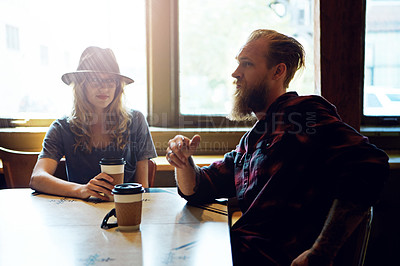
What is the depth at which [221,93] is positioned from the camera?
296 cm

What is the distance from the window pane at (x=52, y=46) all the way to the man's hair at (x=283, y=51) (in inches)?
60.5

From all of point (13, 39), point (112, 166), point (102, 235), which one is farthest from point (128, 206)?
point (13, 39)

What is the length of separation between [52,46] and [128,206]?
2.35 metres

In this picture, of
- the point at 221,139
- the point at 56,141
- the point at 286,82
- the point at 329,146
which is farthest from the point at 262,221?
the point at 221,139

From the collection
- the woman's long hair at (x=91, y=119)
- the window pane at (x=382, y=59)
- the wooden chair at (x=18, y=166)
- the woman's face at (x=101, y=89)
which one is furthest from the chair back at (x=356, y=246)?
the window pane at (x=382, y=59)

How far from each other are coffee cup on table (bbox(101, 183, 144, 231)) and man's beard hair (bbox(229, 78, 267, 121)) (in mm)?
739

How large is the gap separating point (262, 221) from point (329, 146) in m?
0.38

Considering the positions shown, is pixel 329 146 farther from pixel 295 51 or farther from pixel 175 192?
pixel 175 192

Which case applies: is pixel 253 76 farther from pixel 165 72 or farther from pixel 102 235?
pixel 165 72

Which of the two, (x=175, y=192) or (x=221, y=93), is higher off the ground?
(x=221, y=93)

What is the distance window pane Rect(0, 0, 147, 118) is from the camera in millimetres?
2900

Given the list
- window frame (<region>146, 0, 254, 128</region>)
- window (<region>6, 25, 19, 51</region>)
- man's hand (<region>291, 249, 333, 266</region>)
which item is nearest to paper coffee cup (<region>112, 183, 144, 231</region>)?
man's hand (<region>291, 249, 333, 266</region>)

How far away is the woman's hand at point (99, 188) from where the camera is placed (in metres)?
1.32

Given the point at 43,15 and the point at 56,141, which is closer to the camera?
the point at 56,141
